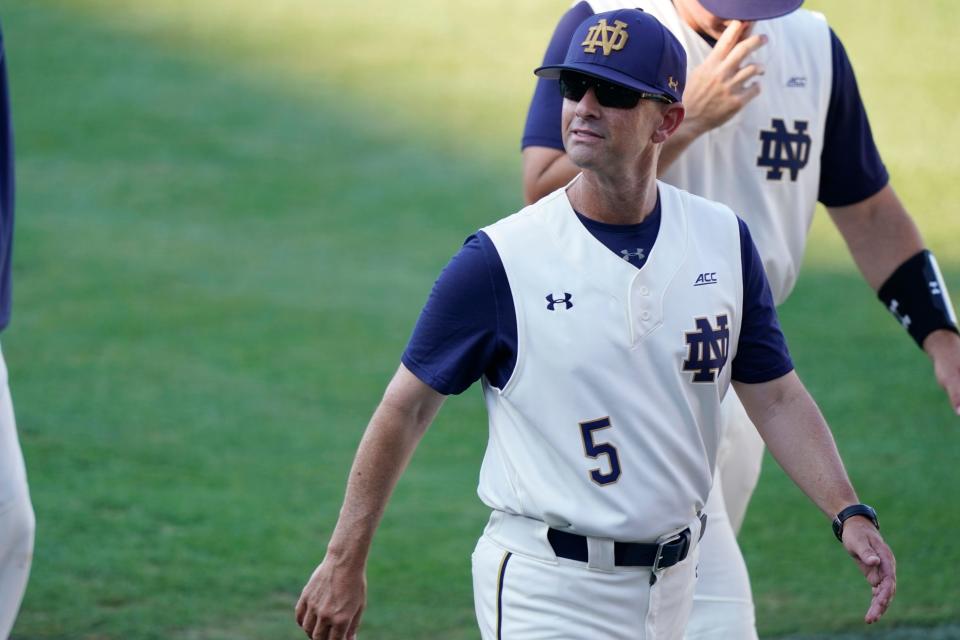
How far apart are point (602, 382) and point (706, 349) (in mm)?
260

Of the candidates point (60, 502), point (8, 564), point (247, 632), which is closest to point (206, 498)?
point (60, 502)

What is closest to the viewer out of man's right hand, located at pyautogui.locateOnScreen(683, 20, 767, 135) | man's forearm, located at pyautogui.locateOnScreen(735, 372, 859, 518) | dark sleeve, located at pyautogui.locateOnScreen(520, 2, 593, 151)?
man's forearm, located at pyautogui.locateOnScreen(735, 372, 859, 518)

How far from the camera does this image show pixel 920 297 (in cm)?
407

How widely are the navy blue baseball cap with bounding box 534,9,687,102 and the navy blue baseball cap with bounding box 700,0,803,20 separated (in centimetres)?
66

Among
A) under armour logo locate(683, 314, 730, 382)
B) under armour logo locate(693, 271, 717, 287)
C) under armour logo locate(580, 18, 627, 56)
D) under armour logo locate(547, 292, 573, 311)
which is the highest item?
under armour logo locate(580, 18, 627, 56)

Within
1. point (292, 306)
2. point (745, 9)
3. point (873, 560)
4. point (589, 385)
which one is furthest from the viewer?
point (292, 306)

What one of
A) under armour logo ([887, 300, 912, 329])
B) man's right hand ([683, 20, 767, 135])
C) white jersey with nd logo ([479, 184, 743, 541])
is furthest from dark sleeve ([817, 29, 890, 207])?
white jersey with nd logo ([479, 184, 743, 541])

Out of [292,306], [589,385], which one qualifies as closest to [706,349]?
[589,385]

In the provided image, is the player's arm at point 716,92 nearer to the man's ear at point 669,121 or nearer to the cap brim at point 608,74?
the man's ear at point 669,121

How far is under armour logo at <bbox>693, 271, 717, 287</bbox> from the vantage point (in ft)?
10.1

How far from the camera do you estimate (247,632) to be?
5152mm

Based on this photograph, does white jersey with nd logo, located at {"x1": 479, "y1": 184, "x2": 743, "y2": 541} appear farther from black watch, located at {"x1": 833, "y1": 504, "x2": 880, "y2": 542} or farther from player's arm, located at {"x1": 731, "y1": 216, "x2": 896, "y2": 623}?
black watch, located at {"x1": 833, "y1": 504, "x2": 880, "y2": 542}

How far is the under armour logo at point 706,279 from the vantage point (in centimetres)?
307

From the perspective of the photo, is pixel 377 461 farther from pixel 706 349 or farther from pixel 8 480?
pixel 8 480
